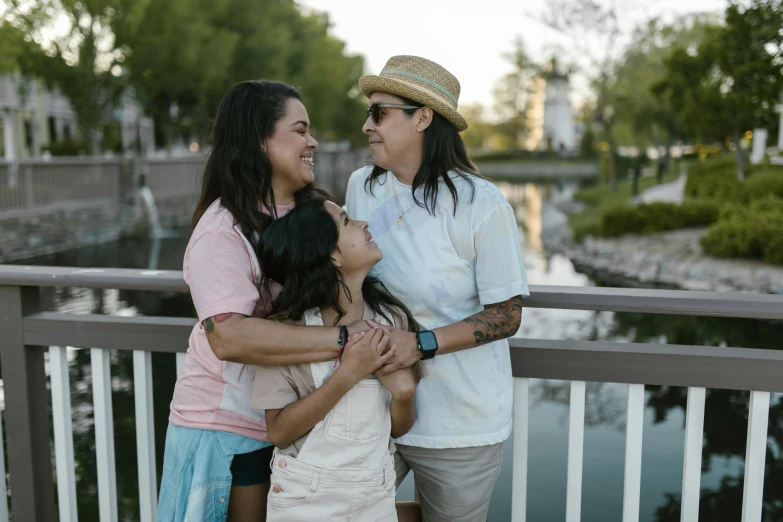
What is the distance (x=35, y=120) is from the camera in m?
28.8

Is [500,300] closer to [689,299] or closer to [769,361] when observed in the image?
[689,299]

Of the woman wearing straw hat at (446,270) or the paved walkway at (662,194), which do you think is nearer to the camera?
the woman wearing straw hat at (446,270)

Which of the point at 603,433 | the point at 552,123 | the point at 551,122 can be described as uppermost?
the point at 551,122

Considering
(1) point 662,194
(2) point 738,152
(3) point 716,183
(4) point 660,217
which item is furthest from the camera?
(1) point 662,194

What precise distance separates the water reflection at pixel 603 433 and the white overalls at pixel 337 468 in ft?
4.39

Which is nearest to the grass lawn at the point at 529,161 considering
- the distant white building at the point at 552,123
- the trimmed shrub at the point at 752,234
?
the distant white building at the point at 552,123

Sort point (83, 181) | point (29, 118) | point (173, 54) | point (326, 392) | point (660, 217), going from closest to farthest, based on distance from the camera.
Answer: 1. point (326, 392)
2. point (660, 217)
3. point (83, 181)
4. point (173, 54)
5. point (29, 118)

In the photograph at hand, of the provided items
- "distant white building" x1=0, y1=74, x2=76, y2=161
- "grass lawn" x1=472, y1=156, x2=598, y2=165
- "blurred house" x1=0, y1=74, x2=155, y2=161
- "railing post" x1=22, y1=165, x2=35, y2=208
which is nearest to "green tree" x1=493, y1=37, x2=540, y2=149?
"grass lawn" x1=472, y1=156, x2=598, y2=165

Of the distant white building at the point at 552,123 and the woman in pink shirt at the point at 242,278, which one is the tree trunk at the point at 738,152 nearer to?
the woman in pink shirt at the point at 242,278

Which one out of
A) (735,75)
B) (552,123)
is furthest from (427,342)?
(552,123)

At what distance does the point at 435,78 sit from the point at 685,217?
593 inches

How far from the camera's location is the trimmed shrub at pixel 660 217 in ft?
51.5

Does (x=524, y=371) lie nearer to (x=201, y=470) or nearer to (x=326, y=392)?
(x=326, y=392)

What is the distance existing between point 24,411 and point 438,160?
1.72m
